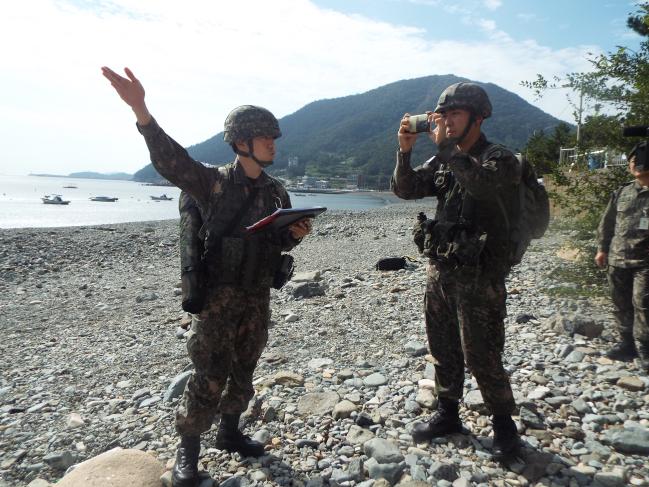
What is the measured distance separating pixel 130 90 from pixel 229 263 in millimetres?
1285

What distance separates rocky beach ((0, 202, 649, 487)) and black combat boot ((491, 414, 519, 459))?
11 centimetres

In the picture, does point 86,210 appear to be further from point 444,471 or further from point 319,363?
point 444,471

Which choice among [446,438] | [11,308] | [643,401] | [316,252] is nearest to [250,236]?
[446,438]

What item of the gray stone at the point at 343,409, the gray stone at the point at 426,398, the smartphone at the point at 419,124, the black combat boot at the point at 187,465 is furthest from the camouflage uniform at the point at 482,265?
the black combat boot at the point at 187,465

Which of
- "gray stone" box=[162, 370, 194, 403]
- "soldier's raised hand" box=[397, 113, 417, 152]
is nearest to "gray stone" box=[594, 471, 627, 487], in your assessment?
"soldier's raised hand" box=[397, 113, 417, 152]

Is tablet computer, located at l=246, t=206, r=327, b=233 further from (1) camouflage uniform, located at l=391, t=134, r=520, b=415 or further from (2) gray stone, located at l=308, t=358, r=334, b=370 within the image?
(2) gray stone, located at l=308, t=358, r=334, b=370

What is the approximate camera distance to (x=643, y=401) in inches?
174

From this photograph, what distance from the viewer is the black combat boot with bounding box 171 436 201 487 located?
3314 mm

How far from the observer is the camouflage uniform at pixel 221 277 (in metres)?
3.34

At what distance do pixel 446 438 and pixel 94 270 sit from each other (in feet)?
52.0

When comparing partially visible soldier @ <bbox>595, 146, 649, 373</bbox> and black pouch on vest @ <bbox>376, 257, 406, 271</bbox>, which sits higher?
partially visible soldier @ <bbox>595, 146, 649, 373</bbox>

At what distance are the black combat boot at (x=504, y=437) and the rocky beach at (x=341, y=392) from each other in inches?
4.4

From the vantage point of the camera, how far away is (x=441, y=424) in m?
3.89

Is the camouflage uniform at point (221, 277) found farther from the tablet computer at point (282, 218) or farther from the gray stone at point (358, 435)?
the gray stone at point (358, 435)
